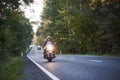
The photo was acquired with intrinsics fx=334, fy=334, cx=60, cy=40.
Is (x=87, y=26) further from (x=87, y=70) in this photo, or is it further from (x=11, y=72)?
(x=87, y=70)

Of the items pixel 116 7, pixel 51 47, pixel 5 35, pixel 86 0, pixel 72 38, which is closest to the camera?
pixel 51 47

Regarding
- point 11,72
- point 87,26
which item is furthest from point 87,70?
point 87,26

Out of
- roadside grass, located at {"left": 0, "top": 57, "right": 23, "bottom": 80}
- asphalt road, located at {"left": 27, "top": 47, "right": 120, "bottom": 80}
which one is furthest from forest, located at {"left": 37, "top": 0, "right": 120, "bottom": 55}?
asphalt road, located at {"left": 27, "top": 47, "right": 120, "bottom": 80}

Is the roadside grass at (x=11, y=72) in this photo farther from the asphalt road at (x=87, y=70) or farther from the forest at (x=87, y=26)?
the forest at (x=87, y=26)

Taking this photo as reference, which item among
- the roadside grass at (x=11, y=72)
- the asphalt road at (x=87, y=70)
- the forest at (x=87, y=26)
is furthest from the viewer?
the forest at (x=87, y=26)

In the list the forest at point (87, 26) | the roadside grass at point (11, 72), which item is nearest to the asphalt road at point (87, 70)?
the roadside grass at point (11, 72)

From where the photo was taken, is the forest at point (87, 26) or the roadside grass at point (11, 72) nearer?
the roadside grass at point (11, 72)

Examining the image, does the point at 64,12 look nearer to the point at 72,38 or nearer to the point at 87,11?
the point at 72,38

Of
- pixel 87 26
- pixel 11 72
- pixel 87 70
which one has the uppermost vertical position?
pixel 87 26

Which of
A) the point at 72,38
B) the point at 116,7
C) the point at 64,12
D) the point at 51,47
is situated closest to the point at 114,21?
the point at 116,7

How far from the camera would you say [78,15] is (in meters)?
58.8

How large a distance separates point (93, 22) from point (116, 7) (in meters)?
17.0

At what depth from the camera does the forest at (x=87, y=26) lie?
128ft

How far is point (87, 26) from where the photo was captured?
2235 inches
